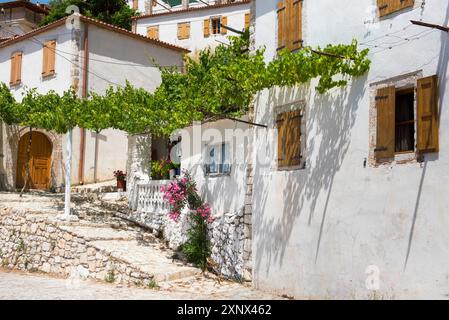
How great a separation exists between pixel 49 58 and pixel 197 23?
15.2 metres

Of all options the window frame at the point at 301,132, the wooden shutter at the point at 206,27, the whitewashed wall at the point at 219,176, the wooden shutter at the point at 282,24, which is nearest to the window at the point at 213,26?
the wooden shutter at the point at 206,27

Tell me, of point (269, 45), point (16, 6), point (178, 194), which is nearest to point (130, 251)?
point (178, 194)

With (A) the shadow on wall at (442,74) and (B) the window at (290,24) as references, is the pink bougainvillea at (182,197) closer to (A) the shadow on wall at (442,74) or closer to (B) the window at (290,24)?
(B) the window at (290,24)

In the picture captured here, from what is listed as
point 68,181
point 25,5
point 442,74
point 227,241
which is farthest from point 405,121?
point 25,5

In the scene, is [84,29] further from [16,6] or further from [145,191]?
[16,6]

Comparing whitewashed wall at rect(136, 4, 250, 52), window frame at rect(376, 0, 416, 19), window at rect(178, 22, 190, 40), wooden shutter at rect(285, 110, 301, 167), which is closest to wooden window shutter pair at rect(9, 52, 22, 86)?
whitewashed wall at rect(136, 4, 250, 52)

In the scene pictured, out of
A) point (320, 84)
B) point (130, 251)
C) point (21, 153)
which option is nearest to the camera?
point (320, 84)

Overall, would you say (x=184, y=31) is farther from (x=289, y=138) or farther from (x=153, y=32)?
(x=289, y=138)

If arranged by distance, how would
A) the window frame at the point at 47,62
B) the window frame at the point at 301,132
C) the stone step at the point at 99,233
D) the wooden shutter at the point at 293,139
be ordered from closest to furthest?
the window frame at the point at 301,132, the wooden shutter at the point at 293,139, the stone step at the point at 99,233, the window frame at the point at 47,62

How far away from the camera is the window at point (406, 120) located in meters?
7.74

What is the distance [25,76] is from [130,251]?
14.2 meters

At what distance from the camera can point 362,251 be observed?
8836 millimetres

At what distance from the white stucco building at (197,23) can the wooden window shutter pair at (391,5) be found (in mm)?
25898
